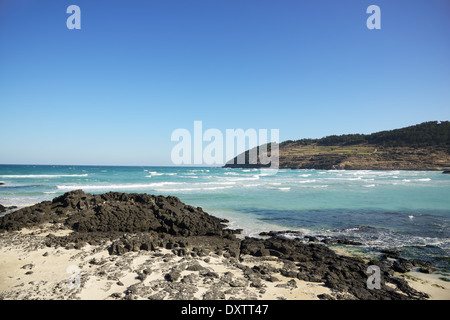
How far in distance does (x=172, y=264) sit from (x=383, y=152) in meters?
112

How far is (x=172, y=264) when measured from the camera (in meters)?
6.62

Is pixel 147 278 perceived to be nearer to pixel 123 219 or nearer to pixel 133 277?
pixel 133 277

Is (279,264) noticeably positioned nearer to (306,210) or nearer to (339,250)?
(339,250)

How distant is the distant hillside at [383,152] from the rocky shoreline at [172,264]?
313 feet

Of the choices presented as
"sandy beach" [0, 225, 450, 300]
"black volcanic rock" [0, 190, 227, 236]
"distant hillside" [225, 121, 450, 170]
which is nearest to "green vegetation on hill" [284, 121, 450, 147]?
"distant hillside" [225, 121, 450, 170]

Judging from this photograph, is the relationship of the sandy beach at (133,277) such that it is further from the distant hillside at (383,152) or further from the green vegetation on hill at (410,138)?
the green vegetation on hill at (410,138)

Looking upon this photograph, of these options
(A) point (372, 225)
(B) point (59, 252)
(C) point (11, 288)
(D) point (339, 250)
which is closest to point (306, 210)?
(A) point (372, 225)

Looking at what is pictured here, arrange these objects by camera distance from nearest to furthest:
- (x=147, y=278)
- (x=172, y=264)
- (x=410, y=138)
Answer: (x=147, y=278) < (x=172, y=264) < (x=410, y=138)

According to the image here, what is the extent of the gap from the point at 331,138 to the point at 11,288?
14512 centimetres

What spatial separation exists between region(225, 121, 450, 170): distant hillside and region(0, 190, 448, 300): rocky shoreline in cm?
9530

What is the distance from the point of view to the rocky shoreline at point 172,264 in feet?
17.2

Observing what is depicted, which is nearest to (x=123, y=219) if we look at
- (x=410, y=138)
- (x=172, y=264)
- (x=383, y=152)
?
(x=172, y=264)

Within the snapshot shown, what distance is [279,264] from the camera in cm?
689

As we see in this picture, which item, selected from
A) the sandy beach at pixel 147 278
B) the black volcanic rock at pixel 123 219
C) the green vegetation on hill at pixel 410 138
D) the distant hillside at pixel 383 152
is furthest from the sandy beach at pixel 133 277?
the green vegetation on hill at pixel 410 138
